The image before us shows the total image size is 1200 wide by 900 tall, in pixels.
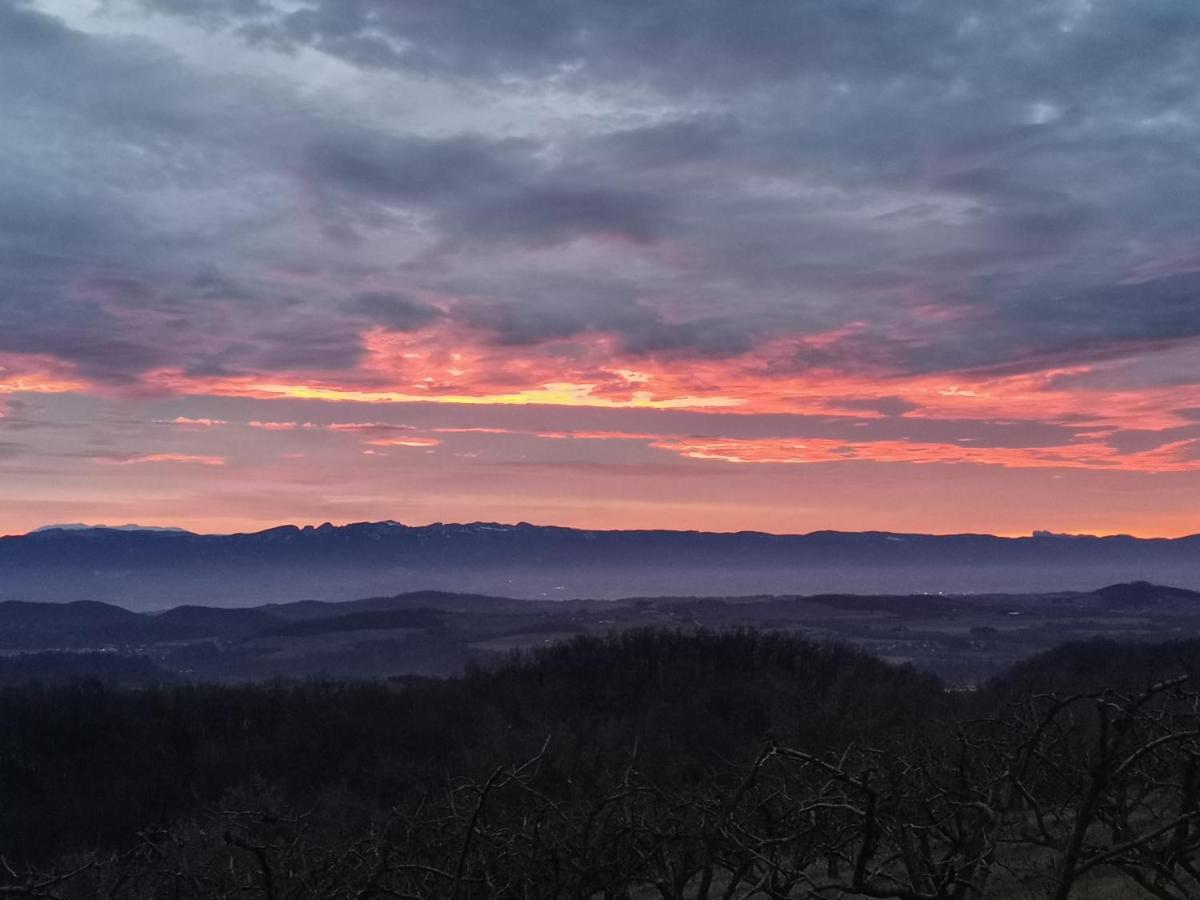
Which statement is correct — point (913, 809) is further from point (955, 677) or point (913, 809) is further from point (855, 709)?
point (955, 677)

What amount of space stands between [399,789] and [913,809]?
62.1 meters

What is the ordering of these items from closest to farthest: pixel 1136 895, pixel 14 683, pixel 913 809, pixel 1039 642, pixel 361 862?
pixel 1136 895, pixel 361 862, pixel 913 809, pixel 14 683, pixel 1039 642

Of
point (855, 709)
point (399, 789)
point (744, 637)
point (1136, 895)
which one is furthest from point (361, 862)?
point (744, 637)

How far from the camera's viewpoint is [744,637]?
117 m

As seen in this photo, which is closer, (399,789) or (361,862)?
(361,862)

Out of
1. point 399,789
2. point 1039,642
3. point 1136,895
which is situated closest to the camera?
point 1136,895

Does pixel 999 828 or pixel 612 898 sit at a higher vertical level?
pixel 999 828

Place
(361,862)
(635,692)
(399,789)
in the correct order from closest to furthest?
1. (361,862)
2. (399,789)
3. (635,692)

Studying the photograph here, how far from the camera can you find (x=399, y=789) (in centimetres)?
7006

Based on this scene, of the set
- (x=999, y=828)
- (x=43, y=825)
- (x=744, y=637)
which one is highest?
(x=999, y=828)

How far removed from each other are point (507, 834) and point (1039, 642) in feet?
528

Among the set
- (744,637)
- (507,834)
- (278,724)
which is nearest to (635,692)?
(744,637)

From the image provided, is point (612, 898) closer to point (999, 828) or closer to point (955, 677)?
point (999, 828)

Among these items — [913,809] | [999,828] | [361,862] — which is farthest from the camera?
[913,809]
